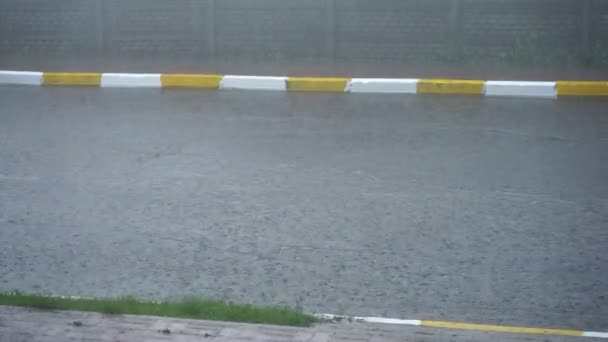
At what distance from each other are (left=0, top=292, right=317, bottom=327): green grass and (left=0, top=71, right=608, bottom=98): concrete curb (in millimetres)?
7139

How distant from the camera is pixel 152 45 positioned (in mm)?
14977

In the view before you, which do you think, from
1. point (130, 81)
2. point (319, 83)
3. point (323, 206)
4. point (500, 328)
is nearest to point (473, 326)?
point (500, 328)

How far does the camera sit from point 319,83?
40.7ft

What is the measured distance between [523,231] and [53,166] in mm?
4088

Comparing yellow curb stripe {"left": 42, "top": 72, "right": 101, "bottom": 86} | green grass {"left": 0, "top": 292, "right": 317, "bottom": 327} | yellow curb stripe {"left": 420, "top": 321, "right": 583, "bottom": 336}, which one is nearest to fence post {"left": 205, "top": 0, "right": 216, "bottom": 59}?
yellow curb stripe {"left": 42, "top": 72, "right": 101, "bottom": 86}

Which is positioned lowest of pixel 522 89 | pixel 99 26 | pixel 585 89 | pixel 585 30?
pixel 522 89

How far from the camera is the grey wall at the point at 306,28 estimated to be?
13.7m

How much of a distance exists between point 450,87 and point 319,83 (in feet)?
5.29

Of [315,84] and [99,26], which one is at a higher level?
[99,26]

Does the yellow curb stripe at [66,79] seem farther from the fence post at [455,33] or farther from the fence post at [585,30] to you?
the fence post at [585,30]

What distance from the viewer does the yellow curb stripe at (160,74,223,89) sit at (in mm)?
12617

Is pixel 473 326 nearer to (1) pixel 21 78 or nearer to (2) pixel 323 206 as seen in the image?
(2) pixel 323 206

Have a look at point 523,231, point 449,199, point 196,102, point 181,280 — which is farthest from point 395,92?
point 181,280

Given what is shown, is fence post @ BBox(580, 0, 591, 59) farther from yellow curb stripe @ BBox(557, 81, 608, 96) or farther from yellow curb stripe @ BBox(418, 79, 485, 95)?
yellow curb stripe @ BBox(418, 79, 485, 95)
